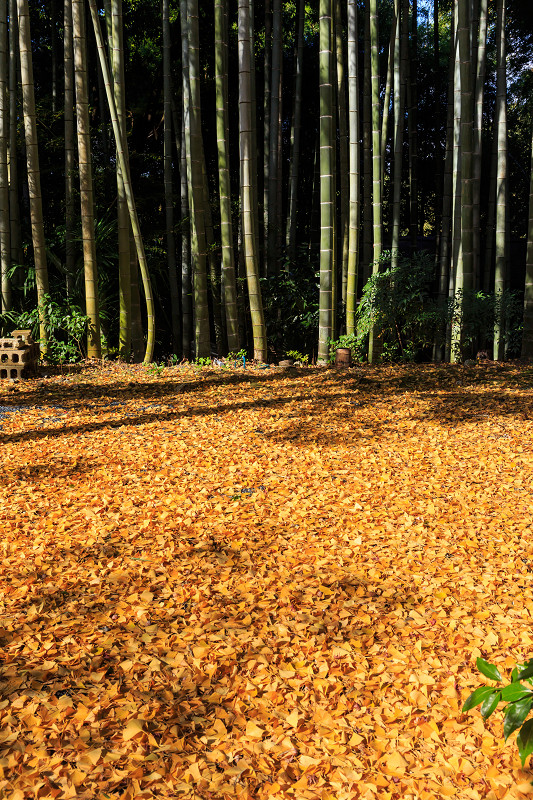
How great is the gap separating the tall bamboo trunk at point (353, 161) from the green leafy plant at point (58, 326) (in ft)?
6.83

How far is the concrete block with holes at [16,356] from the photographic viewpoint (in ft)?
15.3

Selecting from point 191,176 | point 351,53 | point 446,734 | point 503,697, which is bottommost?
point 446,734

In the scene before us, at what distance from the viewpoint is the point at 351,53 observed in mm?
4781

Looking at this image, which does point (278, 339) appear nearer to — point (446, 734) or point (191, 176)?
point (191, 176)

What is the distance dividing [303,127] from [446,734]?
317 inches

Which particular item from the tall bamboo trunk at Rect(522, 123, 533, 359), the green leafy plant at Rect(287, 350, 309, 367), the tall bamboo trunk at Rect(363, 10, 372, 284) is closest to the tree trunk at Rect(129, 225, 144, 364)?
the green leafy plant at Rect(287, 350, 309, 367)

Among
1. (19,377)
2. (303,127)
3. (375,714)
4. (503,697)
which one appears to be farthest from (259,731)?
(303,127)

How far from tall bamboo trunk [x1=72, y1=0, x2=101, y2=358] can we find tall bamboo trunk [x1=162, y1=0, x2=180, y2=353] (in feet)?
3.14

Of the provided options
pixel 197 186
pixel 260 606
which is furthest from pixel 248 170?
pixel 260 606

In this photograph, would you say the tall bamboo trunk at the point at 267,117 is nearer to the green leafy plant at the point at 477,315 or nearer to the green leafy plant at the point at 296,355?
the green leafy plant at the point at 296,355

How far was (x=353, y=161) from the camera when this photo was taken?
→ 5.02 metres

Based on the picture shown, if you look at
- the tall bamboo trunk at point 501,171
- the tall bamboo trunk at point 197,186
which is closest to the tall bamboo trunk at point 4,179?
the tall bamboo trunk at point 197,186

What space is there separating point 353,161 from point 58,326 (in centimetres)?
258

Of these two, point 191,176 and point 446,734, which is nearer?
point 446,734
